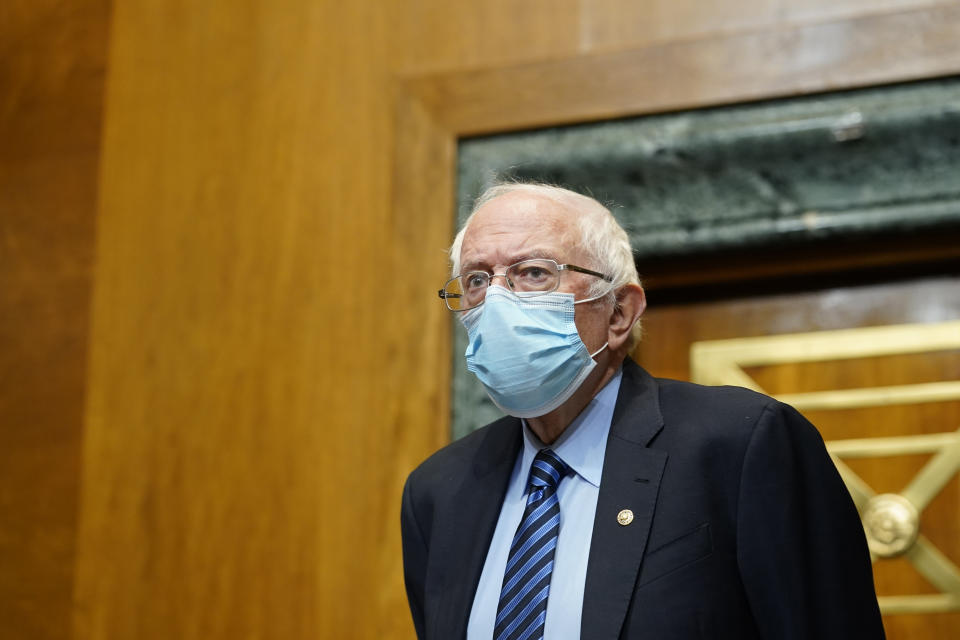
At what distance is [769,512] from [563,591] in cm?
34

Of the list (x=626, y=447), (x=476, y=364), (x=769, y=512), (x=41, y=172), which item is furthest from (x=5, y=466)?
(x=769, y=512)

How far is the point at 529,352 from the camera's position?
2.13 meters

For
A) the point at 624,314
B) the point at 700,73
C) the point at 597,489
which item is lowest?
the point at 597,489

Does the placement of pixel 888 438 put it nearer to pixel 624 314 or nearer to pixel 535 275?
pixel 624 314

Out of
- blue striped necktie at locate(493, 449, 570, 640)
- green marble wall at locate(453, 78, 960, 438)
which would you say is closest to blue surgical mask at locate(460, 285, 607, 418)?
blue striped necktie at locate(493, 449, 570, 640)

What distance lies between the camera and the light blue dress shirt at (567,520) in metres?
1.95

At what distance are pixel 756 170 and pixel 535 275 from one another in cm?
125

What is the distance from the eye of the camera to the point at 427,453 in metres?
3.38

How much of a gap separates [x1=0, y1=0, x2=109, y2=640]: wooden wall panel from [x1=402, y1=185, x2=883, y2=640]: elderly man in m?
1.79

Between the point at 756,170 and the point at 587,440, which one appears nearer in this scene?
the point at 587,440

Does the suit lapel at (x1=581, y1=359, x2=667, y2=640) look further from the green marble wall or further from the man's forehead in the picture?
the green marble wall

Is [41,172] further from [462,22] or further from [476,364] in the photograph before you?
[476,364]

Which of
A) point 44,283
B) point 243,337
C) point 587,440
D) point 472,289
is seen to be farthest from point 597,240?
point 44,283

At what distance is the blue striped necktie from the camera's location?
1955 millimetres
